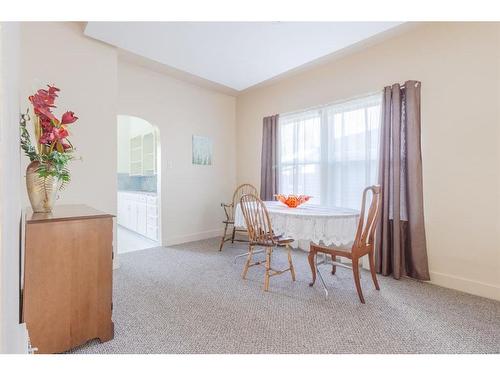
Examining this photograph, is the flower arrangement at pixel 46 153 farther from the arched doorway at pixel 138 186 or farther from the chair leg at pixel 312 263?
the arched doorway at pixel 138 186

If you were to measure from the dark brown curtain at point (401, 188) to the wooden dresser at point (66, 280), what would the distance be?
8.74 ft

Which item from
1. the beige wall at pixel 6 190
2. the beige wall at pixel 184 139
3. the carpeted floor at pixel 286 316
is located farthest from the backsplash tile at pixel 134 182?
the beige wall at pixel 6 190

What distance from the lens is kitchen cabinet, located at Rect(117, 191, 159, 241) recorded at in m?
4.14

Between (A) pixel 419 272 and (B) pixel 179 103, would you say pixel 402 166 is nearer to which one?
(A) pixel 419 272

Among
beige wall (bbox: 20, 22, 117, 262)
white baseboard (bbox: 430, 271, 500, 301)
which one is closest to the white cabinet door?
beige wall (bbox: 20, 22, 117, 262)

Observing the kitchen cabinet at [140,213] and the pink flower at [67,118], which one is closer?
the pink flower at [67,118]

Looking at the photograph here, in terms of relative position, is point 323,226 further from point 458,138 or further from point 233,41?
point 233,41

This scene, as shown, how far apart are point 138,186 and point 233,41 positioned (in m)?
4.43

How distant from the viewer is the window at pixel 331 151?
305cm

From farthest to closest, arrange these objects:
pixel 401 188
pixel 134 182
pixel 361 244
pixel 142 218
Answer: pixel 134 182 → pixel 142 218 → pixel 401 188 → pixel 361 244

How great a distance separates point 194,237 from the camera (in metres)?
4.30

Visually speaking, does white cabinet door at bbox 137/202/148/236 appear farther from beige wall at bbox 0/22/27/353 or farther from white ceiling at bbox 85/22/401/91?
beige wall at bbox 0/22/27/353

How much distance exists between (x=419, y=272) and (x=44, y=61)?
173 inches

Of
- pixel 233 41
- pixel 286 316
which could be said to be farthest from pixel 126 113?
pixel 286 316
